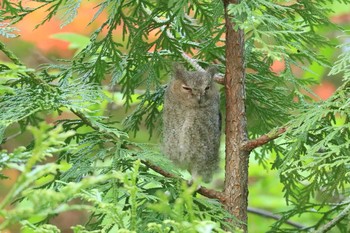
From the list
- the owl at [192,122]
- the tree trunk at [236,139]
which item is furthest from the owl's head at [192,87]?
the tree trunk at [236,139]

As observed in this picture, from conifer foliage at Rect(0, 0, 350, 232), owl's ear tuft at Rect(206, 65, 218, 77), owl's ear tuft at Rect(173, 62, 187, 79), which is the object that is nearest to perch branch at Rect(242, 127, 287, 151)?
conifer foliage at Rect(0, 0, 350, 232)

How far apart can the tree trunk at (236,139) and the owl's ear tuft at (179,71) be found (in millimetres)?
360

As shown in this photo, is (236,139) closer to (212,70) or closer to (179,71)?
(212,70)

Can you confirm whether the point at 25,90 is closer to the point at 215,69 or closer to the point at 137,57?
the point at 137,57

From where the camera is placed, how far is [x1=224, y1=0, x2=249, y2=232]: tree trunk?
6.07ft

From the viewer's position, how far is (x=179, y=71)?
2232mm

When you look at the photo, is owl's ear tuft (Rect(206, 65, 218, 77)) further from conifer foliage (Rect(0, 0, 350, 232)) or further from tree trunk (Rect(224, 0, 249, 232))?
tree trunk (Rect(224, 0, 249, 232))

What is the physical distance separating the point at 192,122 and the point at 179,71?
6.9 inches

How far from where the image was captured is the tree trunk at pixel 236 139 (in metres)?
1.85

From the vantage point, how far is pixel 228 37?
1.83 metres

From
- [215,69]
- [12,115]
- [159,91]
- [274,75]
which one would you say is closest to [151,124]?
[159,91]

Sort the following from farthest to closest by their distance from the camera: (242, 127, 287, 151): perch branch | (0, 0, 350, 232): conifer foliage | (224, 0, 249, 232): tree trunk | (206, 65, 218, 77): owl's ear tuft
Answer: (206, 65, 218, 77): owl's ear tuft
(224, 0, 249, 232): tree trunk
(242, 127, 287, 151): perch branch
(0, 0, 350, 232): conifer foliage

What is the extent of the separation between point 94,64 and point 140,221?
0.55 metres

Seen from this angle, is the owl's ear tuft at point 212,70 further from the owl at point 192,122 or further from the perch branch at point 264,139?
the perch branch at point 264,139
